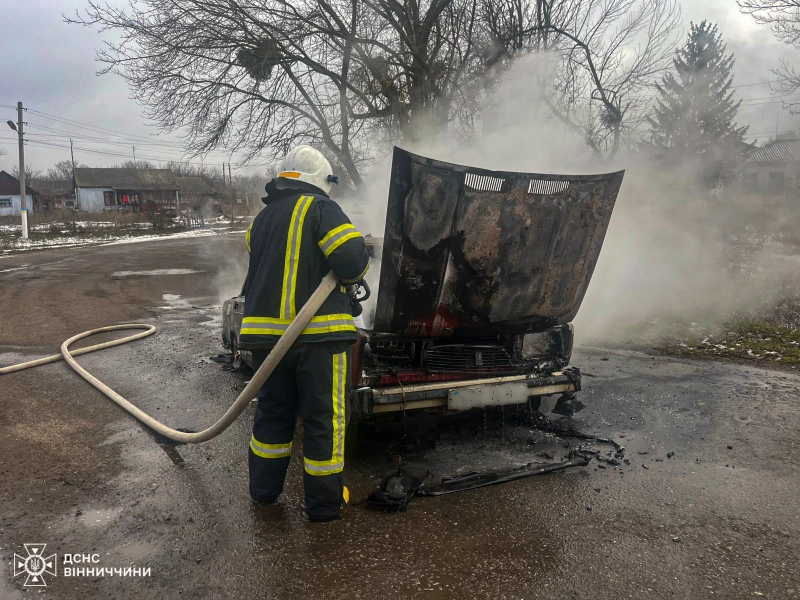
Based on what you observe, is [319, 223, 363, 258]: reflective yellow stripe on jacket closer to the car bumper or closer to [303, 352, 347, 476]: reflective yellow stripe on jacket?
[303, 352, 347, 476]: reflective yellow stripe on jacket

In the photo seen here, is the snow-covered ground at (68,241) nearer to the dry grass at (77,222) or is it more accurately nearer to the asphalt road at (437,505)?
the dry grass at (77,222)

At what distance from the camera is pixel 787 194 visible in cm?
1580

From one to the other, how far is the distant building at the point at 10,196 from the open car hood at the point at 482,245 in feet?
224

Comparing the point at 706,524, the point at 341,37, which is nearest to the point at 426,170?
the point at 706,524

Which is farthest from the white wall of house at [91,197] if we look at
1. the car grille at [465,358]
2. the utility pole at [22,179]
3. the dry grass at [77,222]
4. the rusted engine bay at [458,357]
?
the car grille at [465,358]

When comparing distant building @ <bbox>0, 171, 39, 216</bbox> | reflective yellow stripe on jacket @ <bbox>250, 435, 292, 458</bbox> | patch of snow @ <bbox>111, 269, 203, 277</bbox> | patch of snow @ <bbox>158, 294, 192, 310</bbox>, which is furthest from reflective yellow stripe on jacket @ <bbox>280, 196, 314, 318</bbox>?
distant building @ <bbox>0, 171, 39, 216</bbox>

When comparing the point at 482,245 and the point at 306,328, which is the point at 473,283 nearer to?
the point at 482,245

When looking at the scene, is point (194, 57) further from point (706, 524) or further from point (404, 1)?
point (706, 524)

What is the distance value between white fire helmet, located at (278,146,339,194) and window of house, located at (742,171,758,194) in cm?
1522

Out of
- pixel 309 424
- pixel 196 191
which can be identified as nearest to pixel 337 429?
pixel 309 424

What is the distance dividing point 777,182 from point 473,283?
17536 millimetres

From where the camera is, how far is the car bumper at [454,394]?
367 cm

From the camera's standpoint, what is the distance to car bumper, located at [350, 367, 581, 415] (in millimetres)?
3672

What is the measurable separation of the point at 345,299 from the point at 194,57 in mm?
11025
